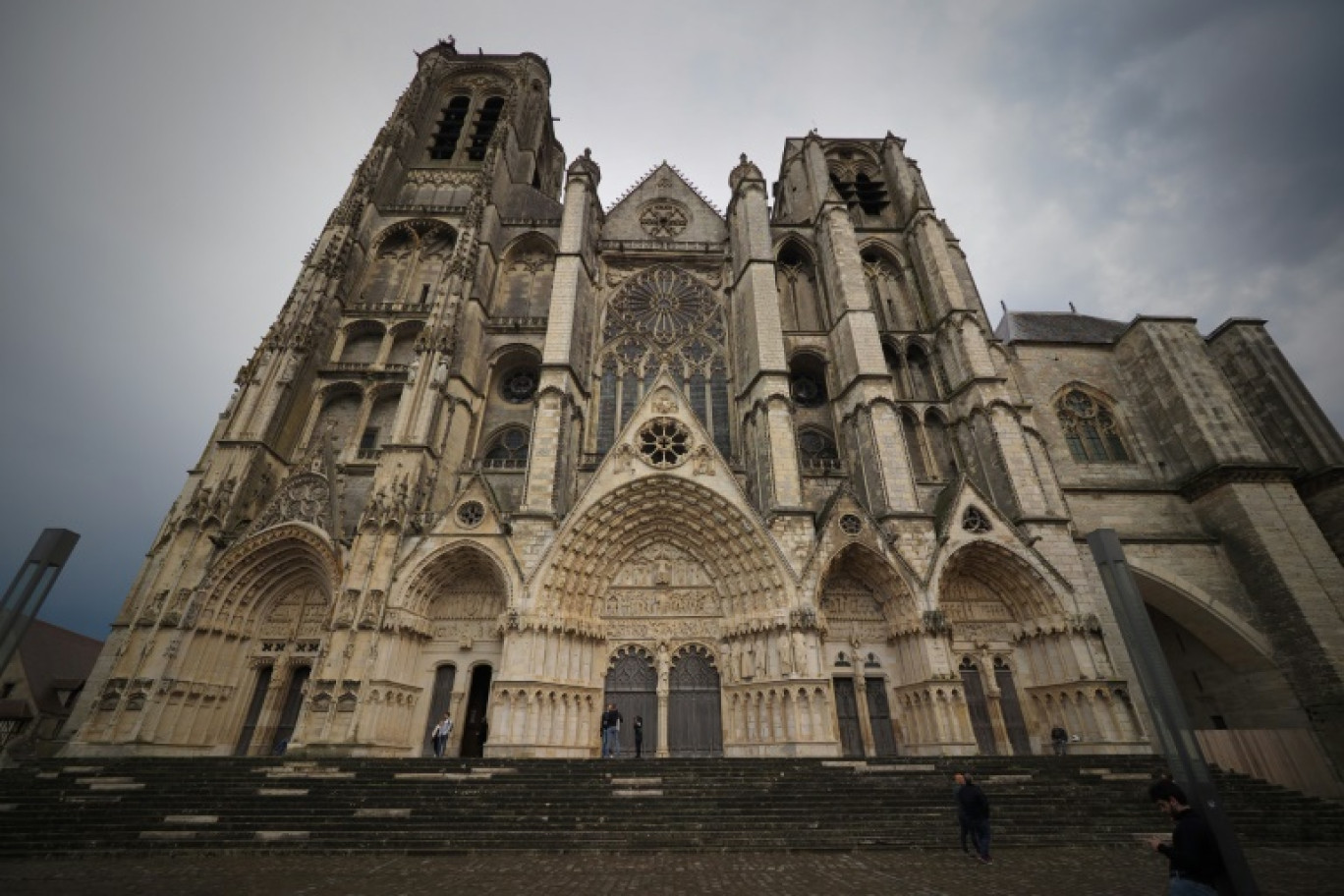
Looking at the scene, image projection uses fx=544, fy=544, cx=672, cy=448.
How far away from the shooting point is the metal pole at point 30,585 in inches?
176

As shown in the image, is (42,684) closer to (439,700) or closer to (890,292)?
(439,700)

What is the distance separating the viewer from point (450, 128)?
26328mm

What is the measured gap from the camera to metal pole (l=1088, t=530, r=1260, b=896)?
3.10 m

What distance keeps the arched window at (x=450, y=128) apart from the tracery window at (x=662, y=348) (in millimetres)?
12851

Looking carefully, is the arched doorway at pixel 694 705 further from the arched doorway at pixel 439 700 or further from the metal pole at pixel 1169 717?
the metal pole at pixel 1169 717

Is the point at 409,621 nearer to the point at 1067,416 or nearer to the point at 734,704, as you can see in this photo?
the point at 734,704

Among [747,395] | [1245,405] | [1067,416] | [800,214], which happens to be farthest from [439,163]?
[1245,405]

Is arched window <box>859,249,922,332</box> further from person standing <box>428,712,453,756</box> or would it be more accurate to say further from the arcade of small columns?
person standing <box>428,712,453,756</box>

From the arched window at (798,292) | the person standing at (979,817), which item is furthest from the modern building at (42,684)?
the arched window at (798,292)

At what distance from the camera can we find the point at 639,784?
864 cm

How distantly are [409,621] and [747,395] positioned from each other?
10646 mm

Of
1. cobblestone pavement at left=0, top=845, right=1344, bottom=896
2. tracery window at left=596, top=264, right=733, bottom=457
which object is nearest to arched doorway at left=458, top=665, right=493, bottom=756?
cobblestone pavement at left=0, top=845, right=1344, bottom=896

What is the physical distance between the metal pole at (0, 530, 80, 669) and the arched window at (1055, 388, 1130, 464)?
849 inches

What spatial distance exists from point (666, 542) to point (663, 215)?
1440 centimetres
